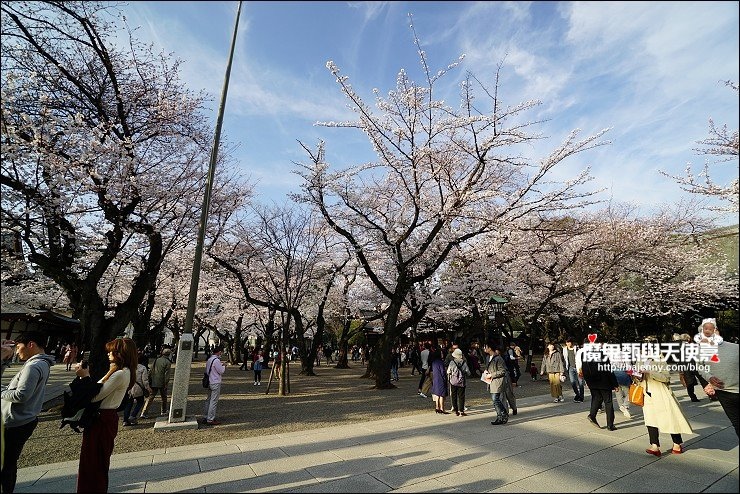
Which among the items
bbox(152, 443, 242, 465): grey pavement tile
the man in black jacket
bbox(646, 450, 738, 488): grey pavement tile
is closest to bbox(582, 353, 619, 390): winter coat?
the man in black jacket

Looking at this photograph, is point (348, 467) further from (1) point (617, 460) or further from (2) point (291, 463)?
(1) point (617, 460)

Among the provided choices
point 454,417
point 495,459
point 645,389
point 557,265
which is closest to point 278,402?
point 454,417

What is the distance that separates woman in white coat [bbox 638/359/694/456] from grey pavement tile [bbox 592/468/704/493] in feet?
3.30

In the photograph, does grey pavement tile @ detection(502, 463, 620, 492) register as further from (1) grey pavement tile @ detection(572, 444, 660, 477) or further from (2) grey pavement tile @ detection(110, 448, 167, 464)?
(2) grey pavement tile @ detection(110, 448, 167, 464)

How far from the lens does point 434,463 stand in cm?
516

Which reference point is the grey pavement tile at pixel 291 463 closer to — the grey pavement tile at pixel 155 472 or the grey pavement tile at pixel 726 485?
the grey pavement tile at pixel 155 472

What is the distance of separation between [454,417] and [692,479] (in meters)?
4.66

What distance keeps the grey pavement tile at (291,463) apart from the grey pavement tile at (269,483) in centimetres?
19

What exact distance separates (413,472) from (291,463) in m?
1.76

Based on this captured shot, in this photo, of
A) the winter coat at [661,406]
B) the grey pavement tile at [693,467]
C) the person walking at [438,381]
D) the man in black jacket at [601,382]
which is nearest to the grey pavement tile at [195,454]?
the person walking at [438,381]

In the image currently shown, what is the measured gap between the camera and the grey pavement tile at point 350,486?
4.30 metres

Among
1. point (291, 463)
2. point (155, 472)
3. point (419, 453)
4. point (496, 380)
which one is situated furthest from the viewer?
point (496, 380)

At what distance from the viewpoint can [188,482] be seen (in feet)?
15.2

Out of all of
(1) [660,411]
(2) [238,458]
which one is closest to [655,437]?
(1) [660,411]
